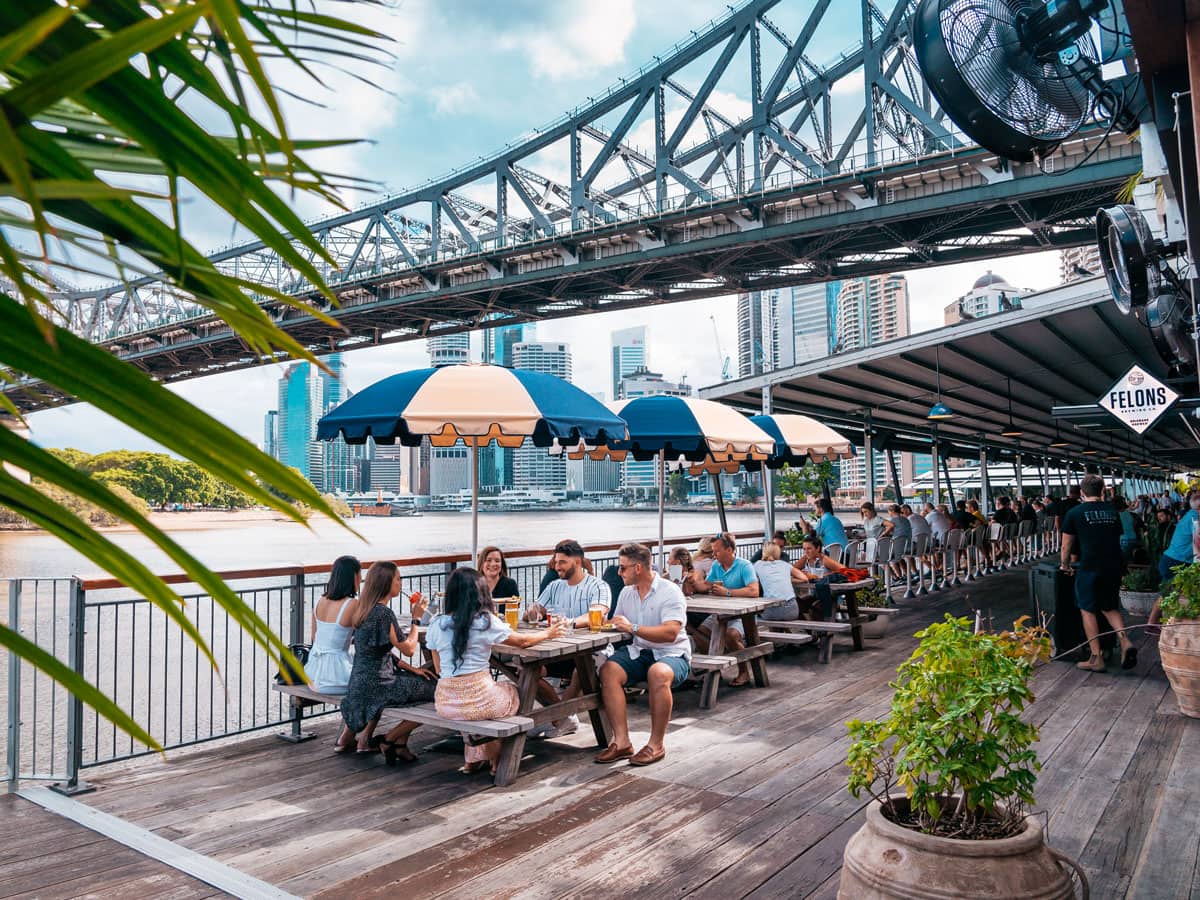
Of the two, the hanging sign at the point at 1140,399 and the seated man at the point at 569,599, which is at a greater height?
the hanging sign at the point at 1140,399

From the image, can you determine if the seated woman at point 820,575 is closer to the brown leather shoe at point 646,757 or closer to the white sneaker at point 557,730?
the white sneaker at point 557,730

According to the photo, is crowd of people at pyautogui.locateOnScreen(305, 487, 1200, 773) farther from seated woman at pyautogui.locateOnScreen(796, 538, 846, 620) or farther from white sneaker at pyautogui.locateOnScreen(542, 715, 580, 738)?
seated woman at pyautogui.locateOnScreen(796, 538, 846, 620)

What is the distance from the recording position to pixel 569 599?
607 cm

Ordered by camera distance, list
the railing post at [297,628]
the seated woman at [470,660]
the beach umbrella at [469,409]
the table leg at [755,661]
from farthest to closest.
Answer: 1. the table leg at [755,661]
2. the beach umbrella at [469,409]
3. the railing post at [297,628]
4. the seated woman at [470,660]

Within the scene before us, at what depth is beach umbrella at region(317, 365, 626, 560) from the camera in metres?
5.84

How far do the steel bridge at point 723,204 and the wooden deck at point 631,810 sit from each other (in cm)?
2047

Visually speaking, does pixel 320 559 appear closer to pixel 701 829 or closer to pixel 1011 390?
pixel 1011 390

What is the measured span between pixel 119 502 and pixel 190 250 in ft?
0.49

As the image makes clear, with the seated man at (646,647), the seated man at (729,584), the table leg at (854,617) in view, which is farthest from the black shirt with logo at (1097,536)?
the seated man at (646,647)

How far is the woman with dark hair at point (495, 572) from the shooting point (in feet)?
21.1

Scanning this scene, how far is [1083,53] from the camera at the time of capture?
143 inches

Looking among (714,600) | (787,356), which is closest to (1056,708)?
(714,600)

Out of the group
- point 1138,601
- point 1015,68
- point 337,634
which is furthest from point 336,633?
point 1138,601

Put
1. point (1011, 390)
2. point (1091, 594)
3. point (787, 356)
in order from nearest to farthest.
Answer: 1. point (1091, 594)
2. point (1011, 390)
3. point (787, 356)
